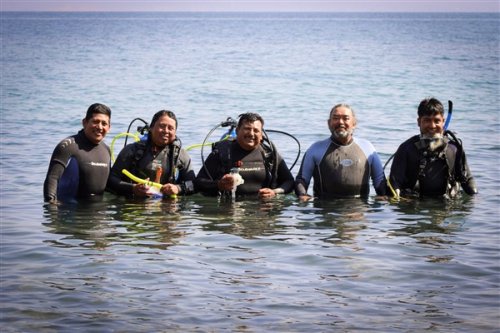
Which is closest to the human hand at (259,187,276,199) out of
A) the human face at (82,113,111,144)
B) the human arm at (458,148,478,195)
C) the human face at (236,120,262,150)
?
the human face at (236,120,262,150)

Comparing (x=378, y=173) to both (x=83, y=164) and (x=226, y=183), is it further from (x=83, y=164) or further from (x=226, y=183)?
(x=83, y=164)

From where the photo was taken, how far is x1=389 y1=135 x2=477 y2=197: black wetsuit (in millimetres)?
8312

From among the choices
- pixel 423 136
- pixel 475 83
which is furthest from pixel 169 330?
pixel 475 83

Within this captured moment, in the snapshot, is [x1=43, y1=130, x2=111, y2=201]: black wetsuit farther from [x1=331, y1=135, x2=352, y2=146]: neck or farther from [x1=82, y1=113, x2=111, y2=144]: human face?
[x1=331, y1=135, x2=352, y2=146]: neck

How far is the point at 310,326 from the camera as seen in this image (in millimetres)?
5113

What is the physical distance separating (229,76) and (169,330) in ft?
84.6

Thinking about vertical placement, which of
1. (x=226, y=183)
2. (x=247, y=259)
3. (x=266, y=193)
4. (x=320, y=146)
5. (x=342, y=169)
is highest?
(x=320, y=146)

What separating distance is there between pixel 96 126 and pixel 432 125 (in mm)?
3193

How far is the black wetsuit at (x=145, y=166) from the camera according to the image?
8281 mm

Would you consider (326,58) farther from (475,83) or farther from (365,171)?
(365,171)

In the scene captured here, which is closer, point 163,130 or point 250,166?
point 163,130

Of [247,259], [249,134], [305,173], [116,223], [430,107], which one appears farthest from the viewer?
[305,173]

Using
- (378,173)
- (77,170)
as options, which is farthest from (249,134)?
(77,170)

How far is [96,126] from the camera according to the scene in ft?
26.6
